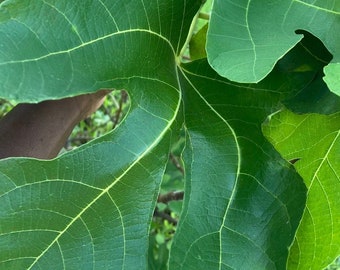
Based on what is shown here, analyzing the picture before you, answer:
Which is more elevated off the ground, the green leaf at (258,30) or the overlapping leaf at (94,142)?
the green leaf at (258,30)

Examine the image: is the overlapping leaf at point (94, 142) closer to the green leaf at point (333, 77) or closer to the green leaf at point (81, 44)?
the green leaf at point (81, 44)

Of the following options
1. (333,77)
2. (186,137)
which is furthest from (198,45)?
(333,77)

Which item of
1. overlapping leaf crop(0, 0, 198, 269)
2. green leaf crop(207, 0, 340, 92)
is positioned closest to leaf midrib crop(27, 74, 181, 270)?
Answer: overlapping leaf crop(0, 0, 198, 269)

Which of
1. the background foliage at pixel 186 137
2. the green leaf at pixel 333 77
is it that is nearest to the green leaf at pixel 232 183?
the background foliage at pixel 186 137

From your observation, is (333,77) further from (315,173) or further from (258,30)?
(315,173)

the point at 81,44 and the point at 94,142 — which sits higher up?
the point at 81,44

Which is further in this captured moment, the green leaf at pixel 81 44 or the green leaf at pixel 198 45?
the green leaf at pixel 198 45

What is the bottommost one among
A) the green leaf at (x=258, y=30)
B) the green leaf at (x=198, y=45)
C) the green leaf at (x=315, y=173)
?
the green leaf at (x=315, y=173)
